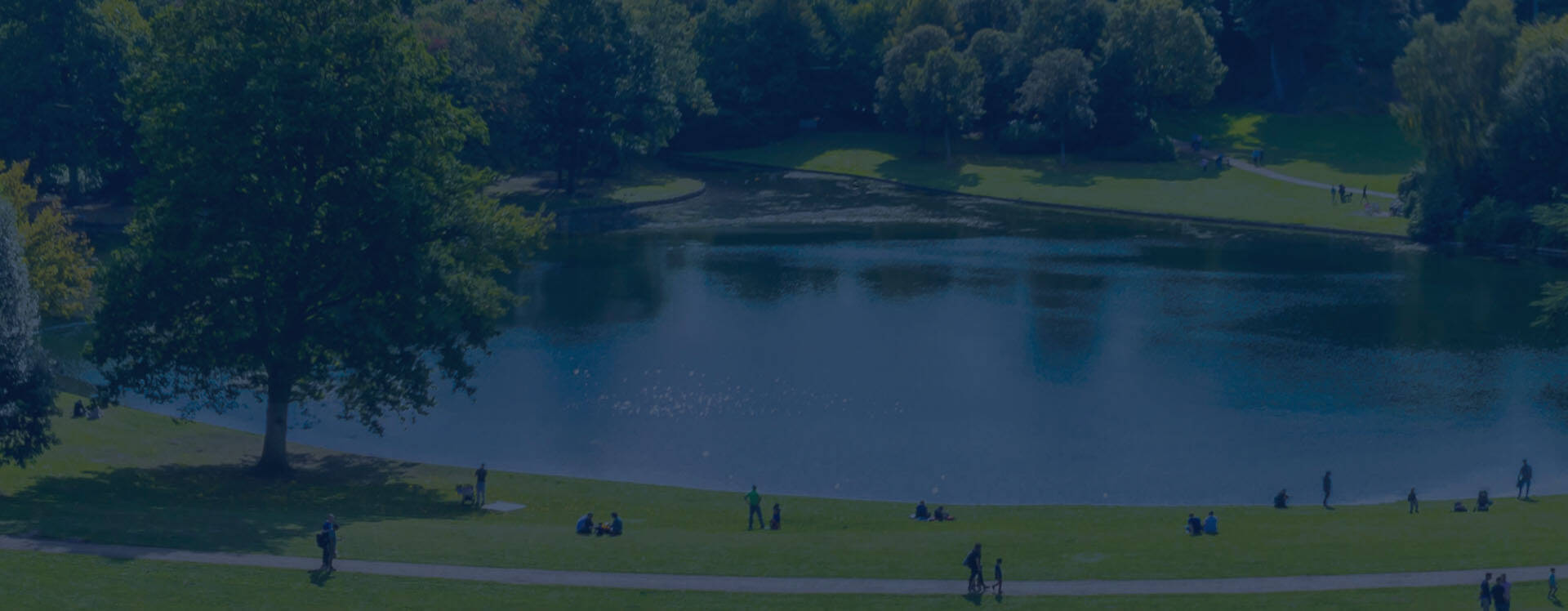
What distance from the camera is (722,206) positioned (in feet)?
406

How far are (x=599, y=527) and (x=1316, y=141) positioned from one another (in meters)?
113

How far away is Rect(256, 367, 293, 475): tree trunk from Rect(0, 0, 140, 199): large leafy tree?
67.5 m

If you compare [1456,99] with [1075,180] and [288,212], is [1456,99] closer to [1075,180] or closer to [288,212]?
[1075,180]

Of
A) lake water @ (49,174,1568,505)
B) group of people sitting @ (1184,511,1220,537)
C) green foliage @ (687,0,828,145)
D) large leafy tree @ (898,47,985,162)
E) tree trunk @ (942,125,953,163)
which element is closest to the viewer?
group of people sitting @ (1184,511,1220,537)

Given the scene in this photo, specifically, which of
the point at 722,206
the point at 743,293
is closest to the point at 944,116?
the point at 722,206

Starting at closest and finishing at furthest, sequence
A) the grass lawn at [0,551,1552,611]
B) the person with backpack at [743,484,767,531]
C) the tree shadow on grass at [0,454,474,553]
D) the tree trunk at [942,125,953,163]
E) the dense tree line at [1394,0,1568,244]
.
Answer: the grass lawn at [0,551,1552,611]
the tree shadow on grass at [0,454,474,553]
the person with backpack at [743,484,767,531]
the dense tree line at [1394,0,1568,244]
the tree trunk at [942,125,953,163]

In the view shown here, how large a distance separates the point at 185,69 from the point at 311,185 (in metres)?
5.57

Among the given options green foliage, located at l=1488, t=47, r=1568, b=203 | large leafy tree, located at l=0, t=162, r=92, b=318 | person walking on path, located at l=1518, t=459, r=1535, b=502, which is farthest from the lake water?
Answer: green foliage, located at l=1488, t=47, r=1568, b=203

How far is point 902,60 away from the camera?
459 feet

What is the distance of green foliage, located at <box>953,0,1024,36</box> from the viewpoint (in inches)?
5940

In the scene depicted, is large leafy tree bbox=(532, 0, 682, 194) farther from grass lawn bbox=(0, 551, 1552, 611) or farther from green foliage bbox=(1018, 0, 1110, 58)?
grass lawn bbox=(0, 551, 1552, 611)

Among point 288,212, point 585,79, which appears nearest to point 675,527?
point 288,212

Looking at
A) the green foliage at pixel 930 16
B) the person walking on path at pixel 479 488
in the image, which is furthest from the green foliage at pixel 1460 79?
the person walking on path at pixel 479 488

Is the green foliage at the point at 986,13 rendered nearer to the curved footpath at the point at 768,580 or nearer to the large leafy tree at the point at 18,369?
the large leafy tree at the point at 18,369
